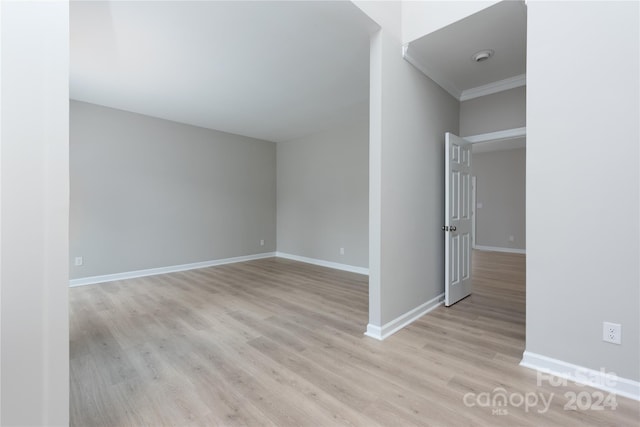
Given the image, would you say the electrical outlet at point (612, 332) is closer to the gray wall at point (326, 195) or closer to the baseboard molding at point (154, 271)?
the gray wall at point (326, 195)

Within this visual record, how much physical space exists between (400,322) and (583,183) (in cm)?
175

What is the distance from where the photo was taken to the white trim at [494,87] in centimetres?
324

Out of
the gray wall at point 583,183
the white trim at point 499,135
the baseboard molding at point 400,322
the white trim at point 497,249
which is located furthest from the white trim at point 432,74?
the white trim at point 497,249

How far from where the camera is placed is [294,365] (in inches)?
78.3

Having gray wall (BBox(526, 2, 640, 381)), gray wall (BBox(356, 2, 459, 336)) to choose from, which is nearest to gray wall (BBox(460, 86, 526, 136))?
gray wall (BBox(356, 2, 459, 336))

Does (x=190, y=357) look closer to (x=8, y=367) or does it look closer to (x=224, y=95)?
(x=8, y=367)

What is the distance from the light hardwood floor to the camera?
151cm

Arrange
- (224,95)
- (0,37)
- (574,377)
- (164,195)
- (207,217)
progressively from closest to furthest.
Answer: (0,37), (574,377), (224,95), (164,195), (207,217)

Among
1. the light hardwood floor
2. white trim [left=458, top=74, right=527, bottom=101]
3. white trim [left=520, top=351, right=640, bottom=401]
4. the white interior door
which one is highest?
white trim [left=458, top=74, right=527, bottom=101]

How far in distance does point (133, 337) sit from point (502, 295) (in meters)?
4.11

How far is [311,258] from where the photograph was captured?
5.79 metres

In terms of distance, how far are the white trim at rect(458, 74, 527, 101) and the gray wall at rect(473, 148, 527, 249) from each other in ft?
15.1

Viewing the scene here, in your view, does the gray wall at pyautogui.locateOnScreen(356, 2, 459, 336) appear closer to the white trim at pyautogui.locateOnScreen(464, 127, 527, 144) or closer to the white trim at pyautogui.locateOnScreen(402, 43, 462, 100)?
the white trim at pyautogui.locateOnScreen(402, 43, 462, 100)

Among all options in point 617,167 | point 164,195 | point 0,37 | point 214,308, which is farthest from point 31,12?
point 164,195
